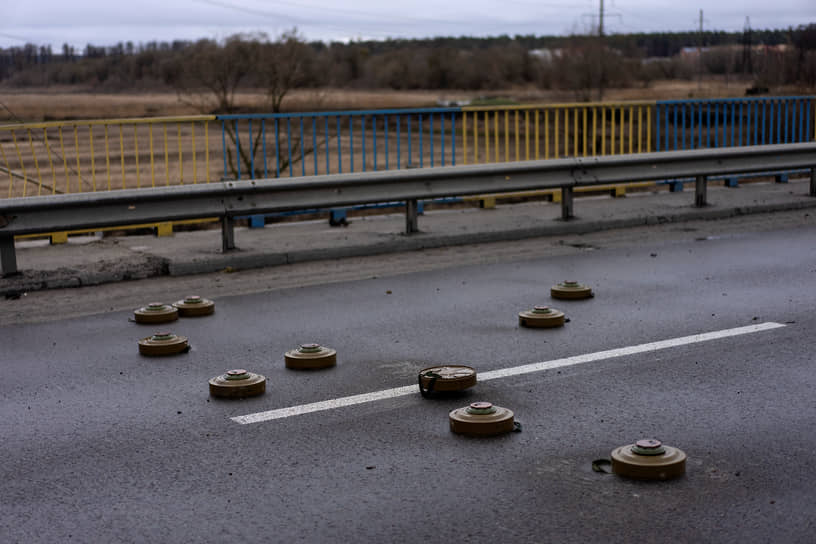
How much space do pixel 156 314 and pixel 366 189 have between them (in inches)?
152

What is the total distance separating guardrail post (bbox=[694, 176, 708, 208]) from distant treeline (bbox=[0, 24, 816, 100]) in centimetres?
820

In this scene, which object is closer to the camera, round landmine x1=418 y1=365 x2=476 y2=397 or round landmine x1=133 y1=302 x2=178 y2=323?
round landmine x1=418 y1=365 x2=476 y2=397

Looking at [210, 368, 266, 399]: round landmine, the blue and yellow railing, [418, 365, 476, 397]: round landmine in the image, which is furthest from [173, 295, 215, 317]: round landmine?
the blue and yellow railing

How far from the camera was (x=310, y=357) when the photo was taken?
6090 mm

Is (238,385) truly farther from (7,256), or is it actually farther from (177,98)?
(177,98)

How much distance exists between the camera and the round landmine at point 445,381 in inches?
214

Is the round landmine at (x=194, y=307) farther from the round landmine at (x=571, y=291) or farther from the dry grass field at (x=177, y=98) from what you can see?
the round landmine at (x=571, y=291)

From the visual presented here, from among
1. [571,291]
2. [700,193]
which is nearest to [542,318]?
[571,291]

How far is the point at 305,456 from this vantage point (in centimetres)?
460

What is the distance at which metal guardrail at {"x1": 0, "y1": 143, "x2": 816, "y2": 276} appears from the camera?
9336mm

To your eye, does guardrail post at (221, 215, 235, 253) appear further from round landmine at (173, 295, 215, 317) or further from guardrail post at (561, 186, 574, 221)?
guardrail post at (561, 186, 574, 221)

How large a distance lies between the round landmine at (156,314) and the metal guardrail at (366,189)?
2086 mm

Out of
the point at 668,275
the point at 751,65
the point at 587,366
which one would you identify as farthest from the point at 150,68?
the point at 587,366

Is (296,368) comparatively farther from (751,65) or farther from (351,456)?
(751,65)
